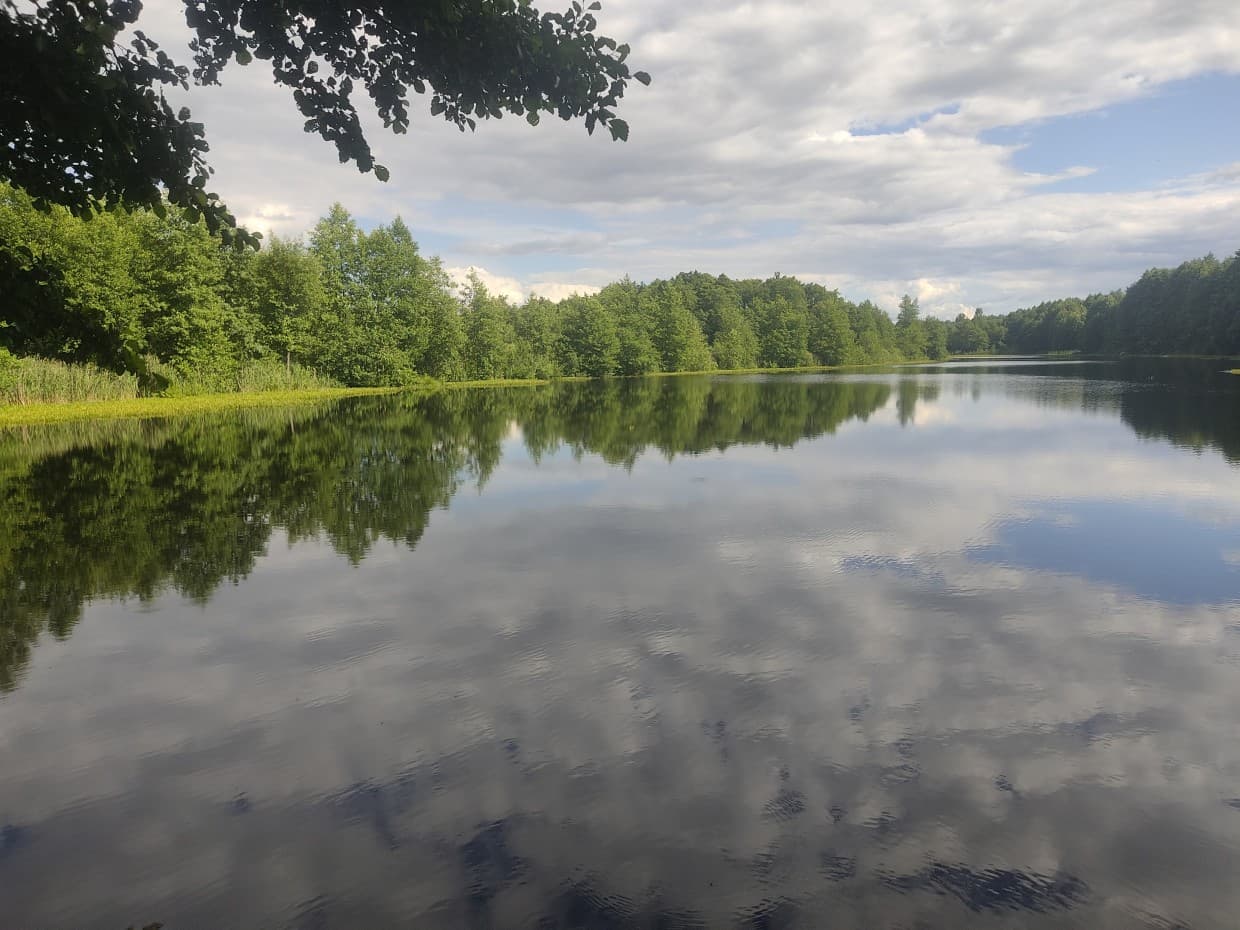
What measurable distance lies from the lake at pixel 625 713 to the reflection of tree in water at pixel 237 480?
0.44 feet

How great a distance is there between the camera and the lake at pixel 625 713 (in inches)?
169

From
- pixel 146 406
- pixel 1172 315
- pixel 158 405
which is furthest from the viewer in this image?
pixel 1172 315

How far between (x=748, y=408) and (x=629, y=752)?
3369cm

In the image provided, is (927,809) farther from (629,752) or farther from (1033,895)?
(629,752)

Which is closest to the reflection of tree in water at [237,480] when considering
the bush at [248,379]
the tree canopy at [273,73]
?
the tree canopy at [273,73]

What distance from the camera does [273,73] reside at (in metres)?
7.30

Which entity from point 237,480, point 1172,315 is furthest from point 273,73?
point 1172,315

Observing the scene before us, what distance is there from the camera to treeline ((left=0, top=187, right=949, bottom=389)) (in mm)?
7304

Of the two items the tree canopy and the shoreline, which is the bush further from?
the tree canopy

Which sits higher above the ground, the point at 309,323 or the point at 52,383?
the point at 309,323

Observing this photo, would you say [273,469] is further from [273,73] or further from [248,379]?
[248,379]

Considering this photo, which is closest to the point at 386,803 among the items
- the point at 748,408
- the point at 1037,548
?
the point at 1037,548

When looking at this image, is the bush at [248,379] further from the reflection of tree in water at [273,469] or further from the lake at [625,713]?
the lake at [625,713]

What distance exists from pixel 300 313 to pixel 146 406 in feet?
74.3
